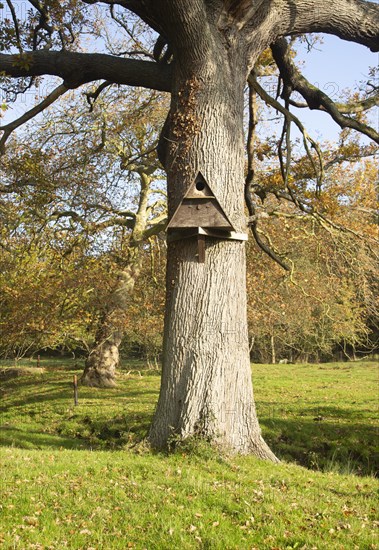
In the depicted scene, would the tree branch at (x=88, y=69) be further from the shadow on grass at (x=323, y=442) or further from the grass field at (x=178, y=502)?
the shadow on grass at (x=323, y=442)

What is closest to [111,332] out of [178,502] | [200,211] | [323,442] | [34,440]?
[34,440]

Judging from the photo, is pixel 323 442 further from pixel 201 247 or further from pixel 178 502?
pixel 178 502

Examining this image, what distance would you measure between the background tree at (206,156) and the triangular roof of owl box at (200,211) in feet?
0.61

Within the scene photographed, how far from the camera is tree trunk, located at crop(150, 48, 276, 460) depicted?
771cm

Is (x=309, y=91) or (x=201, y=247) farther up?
(x=309, y=91)

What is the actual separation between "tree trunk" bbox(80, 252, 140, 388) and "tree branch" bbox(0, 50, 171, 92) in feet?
32.7

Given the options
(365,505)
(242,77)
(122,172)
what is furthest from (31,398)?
(365,505)

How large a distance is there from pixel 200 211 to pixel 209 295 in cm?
120

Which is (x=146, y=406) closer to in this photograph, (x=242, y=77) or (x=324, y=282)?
(x=324, y=282)

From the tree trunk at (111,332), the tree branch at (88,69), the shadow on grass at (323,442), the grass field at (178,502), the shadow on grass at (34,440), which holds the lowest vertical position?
the shadow on grass at (34,440)

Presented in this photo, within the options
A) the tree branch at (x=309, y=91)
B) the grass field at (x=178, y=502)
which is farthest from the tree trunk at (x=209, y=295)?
the tree branch at (x=309, y=91)

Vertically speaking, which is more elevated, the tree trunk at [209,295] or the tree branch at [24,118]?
the tree branch at [24,118]

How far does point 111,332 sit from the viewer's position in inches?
812

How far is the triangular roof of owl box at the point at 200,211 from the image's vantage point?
7.97m
